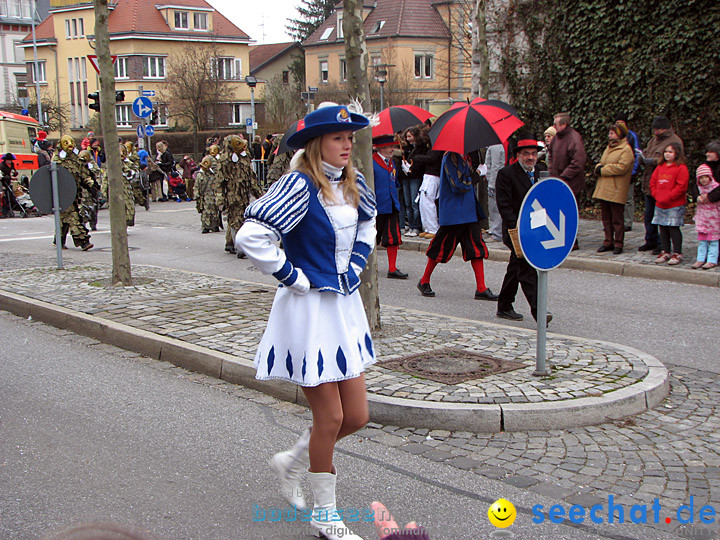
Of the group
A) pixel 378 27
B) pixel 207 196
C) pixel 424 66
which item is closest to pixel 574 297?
pixel 207 196

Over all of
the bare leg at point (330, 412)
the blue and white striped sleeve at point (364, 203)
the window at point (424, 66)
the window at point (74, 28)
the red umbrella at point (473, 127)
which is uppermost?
the window at point (74, 28)

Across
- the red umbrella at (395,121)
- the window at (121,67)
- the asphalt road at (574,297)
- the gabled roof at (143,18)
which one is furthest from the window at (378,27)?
the red umbrella at (395,121)

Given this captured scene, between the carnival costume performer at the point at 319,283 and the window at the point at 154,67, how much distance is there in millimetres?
68050

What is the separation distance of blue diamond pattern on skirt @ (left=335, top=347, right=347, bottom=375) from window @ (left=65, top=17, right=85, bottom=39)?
244 feet

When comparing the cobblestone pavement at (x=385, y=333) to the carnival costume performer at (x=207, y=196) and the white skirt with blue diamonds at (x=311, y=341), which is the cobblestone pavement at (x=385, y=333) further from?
the carnival costume performer at (x=207, y=196)

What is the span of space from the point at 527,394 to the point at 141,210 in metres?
19.9

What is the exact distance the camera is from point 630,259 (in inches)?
439

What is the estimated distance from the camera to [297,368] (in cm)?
345

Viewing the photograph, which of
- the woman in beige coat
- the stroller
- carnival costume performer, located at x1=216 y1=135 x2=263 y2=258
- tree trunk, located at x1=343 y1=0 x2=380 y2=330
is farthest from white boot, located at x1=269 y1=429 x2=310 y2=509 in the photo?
→ the stroller

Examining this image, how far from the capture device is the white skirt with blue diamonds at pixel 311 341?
3416mm

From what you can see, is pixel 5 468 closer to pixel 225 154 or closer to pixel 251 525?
pixel 251 525

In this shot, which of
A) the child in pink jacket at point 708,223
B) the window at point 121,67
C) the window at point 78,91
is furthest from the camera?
the window at point 78,91

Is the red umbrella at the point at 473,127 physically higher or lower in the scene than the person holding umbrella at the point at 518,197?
higher

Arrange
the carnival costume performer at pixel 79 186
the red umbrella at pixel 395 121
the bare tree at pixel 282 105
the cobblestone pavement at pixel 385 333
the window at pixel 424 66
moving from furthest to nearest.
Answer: the window at pixel 424 66 < the bare tree at pixel 282 105 < the carnival costume performer at pixel 79 186 < the red umbrella at pixel 395 121 < the cobblestone pavement at pixel 385 333
